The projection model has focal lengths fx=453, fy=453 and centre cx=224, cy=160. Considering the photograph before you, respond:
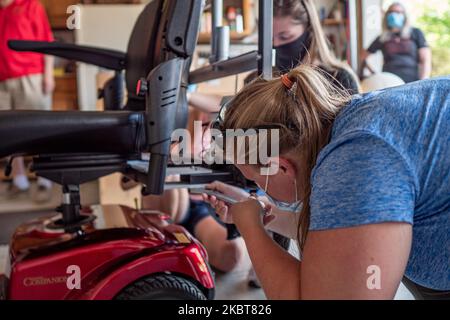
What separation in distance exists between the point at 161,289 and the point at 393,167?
0.52 meters

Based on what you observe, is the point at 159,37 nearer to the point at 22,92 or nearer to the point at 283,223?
the point at 283,223

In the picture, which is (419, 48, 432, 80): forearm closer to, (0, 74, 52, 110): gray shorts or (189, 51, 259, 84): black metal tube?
(189, 51, 259, 84): black metal tube

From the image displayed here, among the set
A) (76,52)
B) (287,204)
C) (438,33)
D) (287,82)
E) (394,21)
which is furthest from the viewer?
(438,33)

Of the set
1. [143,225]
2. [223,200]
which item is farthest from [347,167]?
[143,225]

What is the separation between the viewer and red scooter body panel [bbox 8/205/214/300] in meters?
0.80

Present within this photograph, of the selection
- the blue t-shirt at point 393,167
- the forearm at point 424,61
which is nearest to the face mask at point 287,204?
the blue t-shirt at point 393,167

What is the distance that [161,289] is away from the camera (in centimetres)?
82

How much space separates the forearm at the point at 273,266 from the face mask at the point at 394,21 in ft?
6.36

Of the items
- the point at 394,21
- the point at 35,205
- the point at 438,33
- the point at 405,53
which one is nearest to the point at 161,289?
the point at 35,205

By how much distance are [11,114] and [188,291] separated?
435 mm

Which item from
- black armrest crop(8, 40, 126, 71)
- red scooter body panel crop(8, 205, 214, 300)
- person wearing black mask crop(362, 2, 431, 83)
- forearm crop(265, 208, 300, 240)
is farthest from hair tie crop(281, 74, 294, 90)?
person wearing black mask crop(362, 2, 431, 83)

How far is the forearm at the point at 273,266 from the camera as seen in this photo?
0.53m

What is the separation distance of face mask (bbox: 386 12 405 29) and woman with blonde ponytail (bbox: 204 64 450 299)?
5.91 ft
